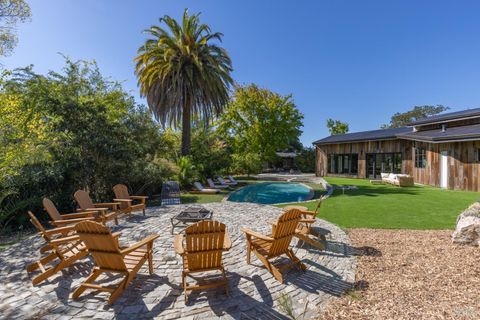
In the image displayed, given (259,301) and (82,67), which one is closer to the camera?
(259,301)

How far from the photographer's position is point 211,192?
15.2 meters

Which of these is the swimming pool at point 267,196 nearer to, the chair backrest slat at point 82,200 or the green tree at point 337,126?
the chair backrest slat at point 82,200

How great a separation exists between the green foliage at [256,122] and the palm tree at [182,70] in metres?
14.9

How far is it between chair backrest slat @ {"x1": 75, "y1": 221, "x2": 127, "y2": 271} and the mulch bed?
9.80 ft

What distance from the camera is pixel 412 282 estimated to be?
3916mm

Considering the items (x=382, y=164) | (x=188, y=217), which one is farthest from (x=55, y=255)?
(x=382, y=164)

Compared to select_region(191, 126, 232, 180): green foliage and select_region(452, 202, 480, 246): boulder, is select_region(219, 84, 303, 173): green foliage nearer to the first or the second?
select_region(191, 126, 232, 180): green foliage

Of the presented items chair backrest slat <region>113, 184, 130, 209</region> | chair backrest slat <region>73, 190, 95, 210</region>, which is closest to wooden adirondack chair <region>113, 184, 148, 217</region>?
chair backrest slat <region>113, 184, 130, 209</region>

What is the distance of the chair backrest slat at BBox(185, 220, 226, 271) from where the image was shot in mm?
3629

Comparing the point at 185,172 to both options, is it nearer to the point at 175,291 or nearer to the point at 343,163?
the point at 175,291

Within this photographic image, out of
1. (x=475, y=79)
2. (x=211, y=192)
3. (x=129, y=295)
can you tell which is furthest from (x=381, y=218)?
(x=475, y=79)

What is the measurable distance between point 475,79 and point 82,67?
32509 mm

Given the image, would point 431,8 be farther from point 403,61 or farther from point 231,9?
point 231,9

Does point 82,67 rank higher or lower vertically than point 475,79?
lower
